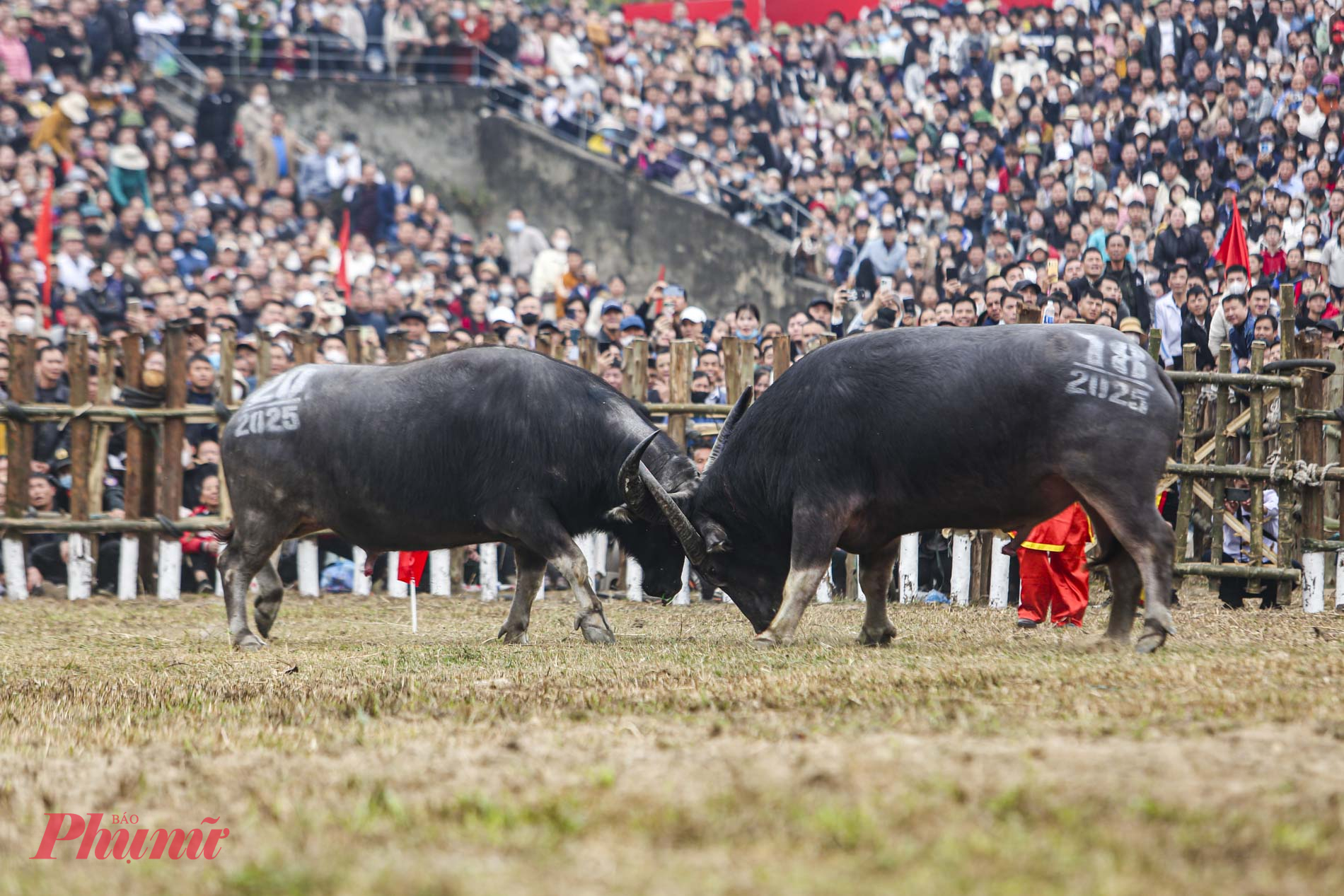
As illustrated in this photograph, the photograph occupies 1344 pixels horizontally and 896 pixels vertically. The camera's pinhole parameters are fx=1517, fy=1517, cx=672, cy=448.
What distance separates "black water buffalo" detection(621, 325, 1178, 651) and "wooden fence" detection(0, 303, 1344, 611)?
3216 mm

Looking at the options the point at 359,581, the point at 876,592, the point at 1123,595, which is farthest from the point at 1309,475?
the point at 359,581

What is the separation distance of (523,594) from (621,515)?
0.92 meters

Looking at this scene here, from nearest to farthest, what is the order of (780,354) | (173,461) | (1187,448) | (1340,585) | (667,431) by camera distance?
(1340,585)
(1187,448)
(667,431)
(780,354)
(173,461)

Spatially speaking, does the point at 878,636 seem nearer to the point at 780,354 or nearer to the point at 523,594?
the point at 523,594

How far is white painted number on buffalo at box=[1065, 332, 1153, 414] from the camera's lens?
7.16 m

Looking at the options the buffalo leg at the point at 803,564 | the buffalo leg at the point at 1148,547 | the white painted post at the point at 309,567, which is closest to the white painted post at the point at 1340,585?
the buffalo leg at the point at 1148,547

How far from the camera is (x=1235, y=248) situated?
45.7ft

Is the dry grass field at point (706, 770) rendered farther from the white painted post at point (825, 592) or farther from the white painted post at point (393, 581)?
the white painted post at point (393, 581)

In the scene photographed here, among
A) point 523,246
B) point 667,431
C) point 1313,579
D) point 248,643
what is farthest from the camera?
point 523,246

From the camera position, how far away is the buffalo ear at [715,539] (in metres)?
8.57

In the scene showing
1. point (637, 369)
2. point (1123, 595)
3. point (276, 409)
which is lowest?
point (1123, 595)

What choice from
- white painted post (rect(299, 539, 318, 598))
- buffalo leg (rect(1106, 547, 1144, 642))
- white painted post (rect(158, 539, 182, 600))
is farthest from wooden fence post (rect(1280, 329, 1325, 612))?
white painted post (rect(158, 539, 182, 600))

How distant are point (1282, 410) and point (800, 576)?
496cm

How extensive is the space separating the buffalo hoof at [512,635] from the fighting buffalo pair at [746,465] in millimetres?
16
